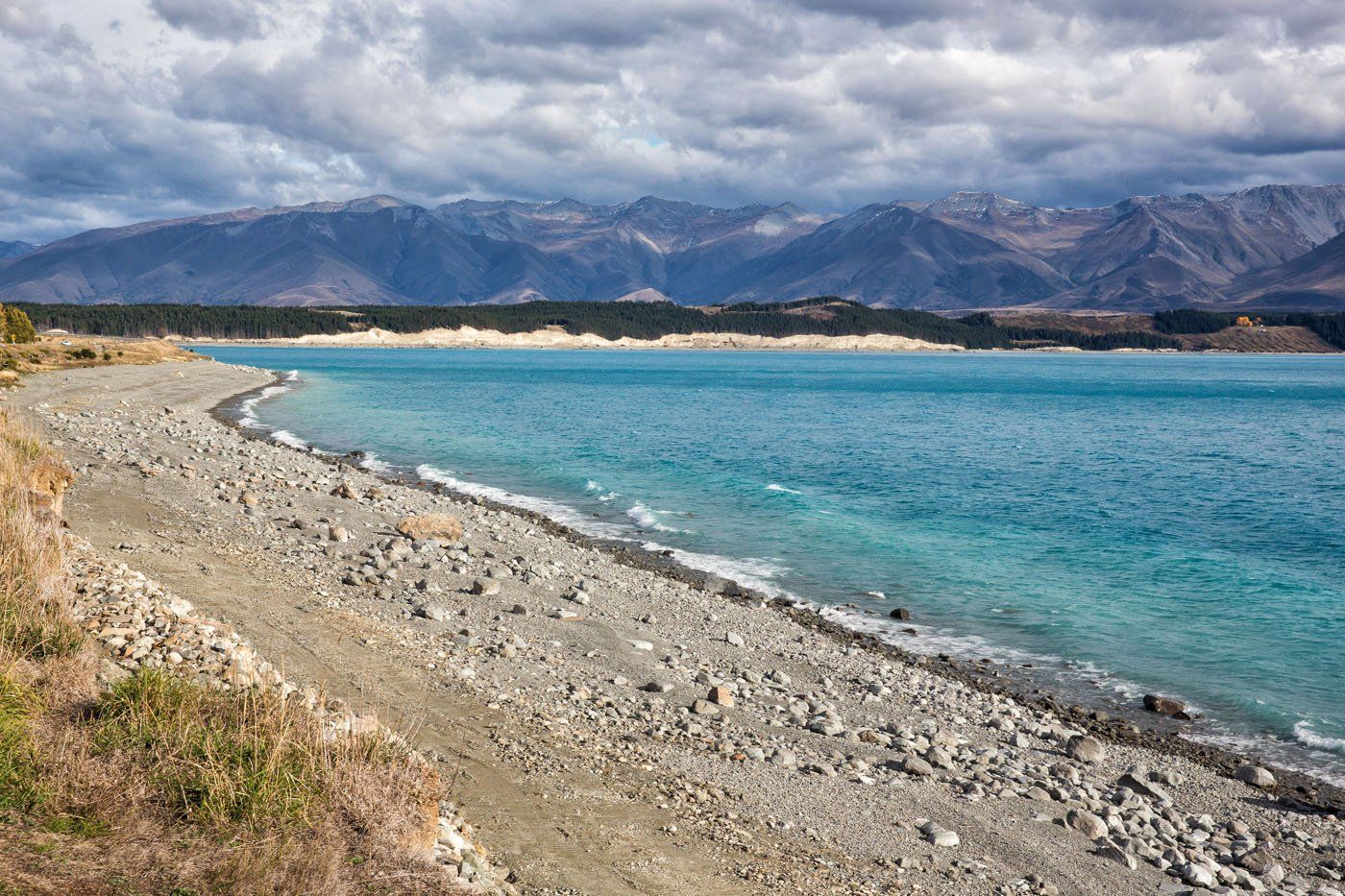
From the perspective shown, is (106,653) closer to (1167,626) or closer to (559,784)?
(559,784)

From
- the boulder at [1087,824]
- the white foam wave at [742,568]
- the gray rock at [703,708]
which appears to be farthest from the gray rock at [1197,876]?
the white foam wave at [742,568]

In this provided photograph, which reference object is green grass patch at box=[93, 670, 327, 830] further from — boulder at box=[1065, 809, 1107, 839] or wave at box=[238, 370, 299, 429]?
wave at box=[238, 370, 299, 429]

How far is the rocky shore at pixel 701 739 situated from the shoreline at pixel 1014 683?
0.10 m

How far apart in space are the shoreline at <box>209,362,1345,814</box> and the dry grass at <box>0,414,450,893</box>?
37.0ft

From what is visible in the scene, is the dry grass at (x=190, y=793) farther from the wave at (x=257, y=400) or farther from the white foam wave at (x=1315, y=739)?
the wave at (x=257, y=400)

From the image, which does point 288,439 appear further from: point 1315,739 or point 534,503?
point 1315,739

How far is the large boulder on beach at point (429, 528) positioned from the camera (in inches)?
881

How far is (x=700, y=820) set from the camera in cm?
936

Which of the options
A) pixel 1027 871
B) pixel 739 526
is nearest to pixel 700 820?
pixel 1027 871

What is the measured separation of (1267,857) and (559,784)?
7764mm

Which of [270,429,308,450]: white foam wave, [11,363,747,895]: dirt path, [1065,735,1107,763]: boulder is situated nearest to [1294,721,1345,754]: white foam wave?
[1065,735,1107,763]: boulder

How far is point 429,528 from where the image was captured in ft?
74.1

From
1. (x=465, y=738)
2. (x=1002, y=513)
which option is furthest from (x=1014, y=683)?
(x=1002, y=513)

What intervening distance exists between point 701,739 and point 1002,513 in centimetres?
2477
